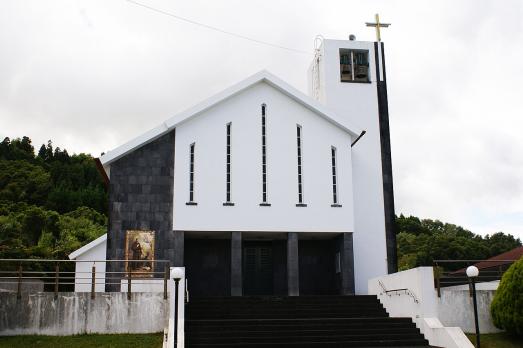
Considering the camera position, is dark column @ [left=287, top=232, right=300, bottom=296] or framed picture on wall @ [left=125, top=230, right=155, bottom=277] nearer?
framed picture on wall @ [left=125, top=230, right=155, bottom=277]

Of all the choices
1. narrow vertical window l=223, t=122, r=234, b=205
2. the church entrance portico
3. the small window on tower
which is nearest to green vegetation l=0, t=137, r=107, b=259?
the church entrance portico

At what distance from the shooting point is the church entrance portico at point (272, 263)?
2330 centimetres

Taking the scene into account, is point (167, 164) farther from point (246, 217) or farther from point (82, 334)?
point (82, 334)

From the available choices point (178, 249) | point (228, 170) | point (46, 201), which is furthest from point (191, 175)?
point (46, 201)

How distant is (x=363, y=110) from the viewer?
27016 mm

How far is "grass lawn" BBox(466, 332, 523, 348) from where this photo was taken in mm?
16641

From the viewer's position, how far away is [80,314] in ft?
57.2

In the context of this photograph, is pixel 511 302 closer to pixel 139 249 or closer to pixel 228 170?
pixel 228 170

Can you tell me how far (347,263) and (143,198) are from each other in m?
7.98

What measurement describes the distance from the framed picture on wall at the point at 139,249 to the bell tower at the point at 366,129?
8171mm

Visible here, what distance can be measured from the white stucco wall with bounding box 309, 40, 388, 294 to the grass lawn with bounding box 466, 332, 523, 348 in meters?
7.02

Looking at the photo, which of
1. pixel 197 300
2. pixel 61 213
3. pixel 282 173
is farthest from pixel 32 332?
pixel 61 213

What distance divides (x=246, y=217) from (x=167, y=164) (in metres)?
3.54

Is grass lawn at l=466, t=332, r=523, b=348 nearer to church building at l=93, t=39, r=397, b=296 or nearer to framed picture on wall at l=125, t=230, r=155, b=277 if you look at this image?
church building at l=93, t=39, r=397, b=296
